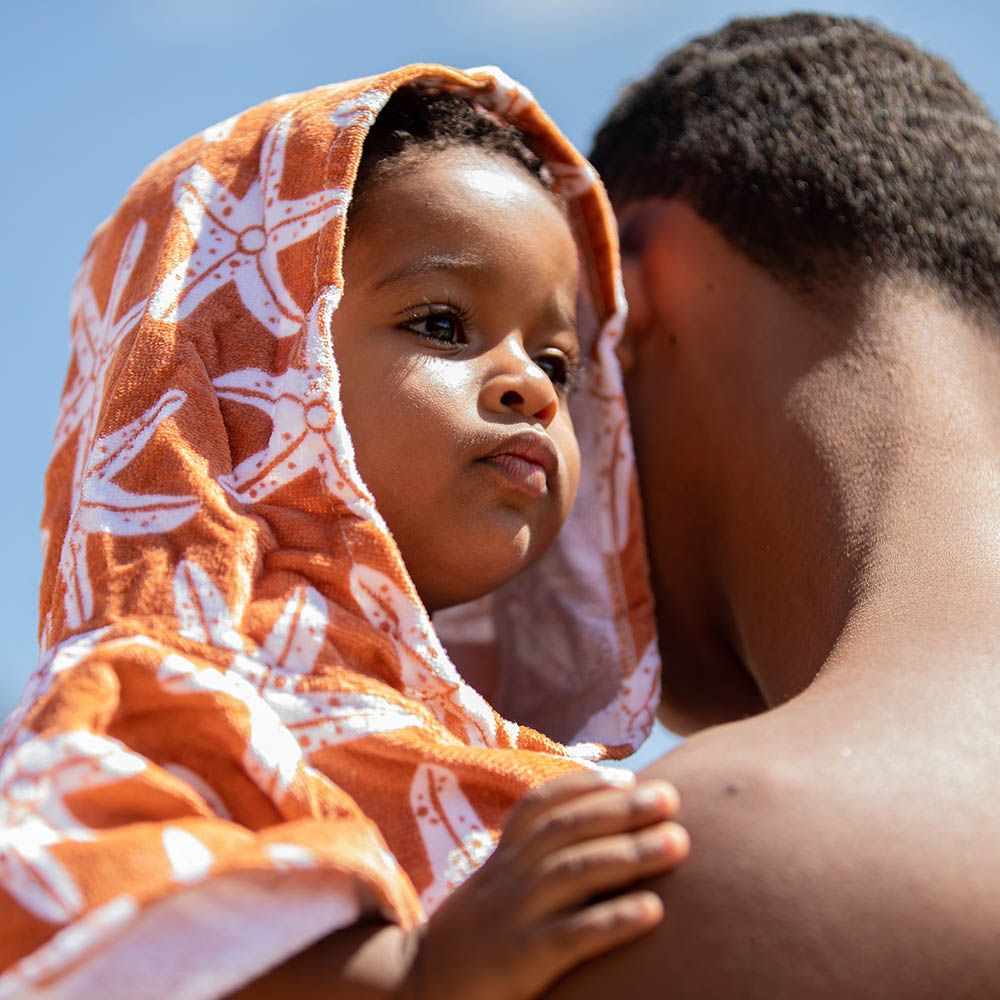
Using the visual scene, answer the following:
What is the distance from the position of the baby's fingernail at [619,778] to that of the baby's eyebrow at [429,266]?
3.53 feet

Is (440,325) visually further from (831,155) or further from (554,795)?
(554,795)

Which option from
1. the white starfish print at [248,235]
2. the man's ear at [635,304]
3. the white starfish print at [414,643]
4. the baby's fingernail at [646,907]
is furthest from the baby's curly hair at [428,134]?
the baby's fingernail at [646,907]

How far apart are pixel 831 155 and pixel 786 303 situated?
285mm

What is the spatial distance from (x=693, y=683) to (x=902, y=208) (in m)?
1.09

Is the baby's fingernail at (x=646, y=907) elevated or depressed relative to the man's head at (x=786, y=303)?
depressed

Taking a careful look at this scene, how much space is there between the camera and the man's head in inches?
87.5

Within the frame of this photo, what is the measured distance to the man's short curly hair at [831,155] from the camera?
2350 mm

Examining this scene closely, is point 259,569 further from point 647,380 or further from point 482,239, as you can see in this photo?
point 647,380

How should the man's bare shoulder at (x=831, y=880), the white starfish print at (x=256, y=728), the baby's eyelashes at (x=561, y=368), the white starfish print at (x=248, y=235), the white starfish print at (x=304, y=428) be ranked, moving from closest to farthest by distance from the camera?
the man's bare shoulder at (x=831, y=880)
the white starfish print at (x=256, y=728)
the white starfish print at (x=304, y=428)
the white starfish print at (x=248, y=235)
the baby's eyelashes at (x=561, y=368)

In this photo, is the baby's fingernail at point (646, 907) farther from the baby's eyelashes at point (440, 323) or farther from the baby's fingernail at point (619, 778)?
the baby's eyelashes at point (440, 323)

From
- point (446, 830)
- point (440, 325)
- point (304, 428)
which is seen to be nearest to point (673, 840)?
point (446, 830)

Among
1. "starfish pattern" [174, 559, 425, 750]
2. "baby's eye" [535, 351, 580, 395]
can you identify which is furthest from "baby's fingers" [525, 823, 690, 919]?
"baby's eye" [535, 351, 580, 395]

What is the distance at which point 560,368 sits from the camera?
9.22ft

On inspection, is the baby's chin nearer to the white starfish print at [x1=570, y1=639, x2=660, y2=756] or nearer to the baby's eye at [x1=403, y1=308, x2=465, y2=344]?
the baby's eye at [x1=403, y1=308, x2=465, y2=344]
